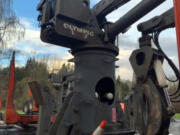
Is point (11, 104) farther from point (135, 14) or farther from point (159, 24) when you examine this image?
point (159, 24)

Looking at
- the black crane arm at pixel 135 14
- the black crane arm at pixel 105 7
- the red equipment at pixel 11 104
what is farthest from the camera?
the red equipment at pixel 11 104

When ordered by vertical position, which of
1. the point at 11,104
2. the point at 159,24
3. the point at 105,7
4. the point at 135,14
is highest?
the point at 105,7

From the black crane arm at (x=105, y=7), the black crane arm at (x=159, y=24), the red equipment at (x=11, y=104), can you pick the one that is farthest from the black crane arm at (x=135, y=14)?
the red equipment at (x=11, y=104)

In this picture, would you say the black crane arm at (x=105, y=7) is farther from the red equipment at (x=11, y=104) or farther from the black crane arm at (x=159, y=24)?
the red equipment at (x=11, y=104)

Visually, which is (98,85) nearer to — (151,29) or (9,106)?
(151,29)

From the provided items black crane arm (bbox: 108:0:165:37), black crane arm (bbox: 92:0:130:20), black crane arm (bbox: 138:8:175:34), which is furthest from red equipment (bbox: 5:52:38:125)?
black crane arm (bbox: 138:8:175:34)

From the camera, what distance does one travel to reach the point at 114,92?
556cm

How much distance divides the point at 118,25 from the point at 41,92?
2.19 metres

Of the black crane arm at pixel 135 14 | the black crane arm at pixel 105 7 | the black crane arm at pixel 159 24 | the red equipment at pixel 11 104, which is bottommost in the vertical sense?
the red equipment at pixel 11 104

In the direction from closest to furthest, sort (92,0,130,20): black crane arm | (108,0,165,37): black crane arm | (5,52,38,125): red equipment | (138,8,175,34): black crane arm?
(138,8,175,34): black crane arm < (108,0,165,37): black crane arm < (92,0,130,20): black crane arm < (5,52,38,125): red equipment

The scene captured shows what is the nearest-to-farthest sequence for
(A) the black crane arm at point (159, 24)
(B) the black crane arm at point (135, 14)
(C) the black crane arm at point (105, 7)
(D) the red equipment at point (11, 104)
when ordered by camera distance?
(A) the black crane arm at point (159, 24)
(B) the black crane arm at point (135, 14)
(C) the black crane arm at point (105, 7)
(D) the red equipment at point (11, 104)

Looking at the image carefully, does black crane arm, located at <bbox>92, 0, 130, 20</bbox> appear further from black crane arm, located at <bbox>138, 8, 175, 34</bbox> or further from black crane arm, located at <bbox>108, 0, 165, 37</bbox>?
black crane arm, located at <bbox>138, 8, 175, 34</bbox>

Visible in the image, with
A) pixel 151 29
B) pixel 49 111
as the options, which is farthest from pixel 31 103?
pixel 151 29

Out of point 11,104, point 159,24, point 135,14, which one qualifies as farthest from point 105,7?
point 11,104
